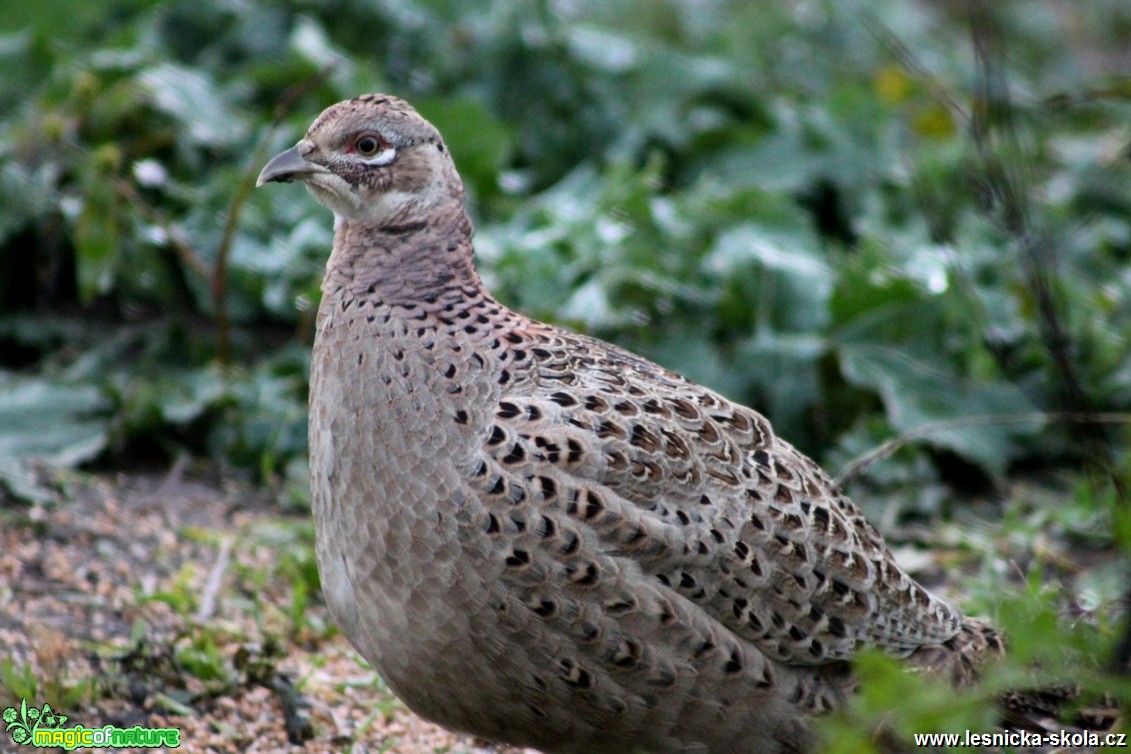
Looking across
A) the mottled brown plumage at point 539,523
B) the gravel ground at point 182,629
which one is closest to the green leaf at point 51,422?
the gravel ground at point 182,629

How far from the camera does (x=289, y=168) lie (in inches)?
156

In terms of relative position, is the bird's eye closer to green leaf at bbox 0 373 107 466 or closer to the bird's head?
the bird's head

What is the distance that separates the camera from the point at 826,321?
6480 mm

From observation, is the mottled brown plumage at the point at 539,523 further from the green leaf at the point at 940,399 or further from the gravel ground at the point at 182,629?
the green leaf at the point at 940,399

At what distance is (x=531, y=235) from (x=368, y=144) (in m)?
2.83

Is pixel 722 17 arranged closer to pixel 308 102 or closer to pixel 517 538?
pixel 308 102

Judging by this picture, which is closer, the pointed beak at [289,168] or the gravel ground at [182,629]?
the pointed beak at [289,168]

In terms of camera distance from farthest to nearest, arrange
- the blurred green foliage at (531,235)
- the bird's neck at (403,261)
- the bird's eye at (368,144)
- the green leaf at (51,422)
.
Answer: the blurred green foliage at (531,235) < the green leaf at (51,422) < the bird's eye at (368,144) < the bird's neck at (403,261)

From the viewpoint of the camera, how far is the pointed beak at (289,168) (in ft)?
13.0

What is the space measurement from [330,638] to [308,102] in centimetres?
348

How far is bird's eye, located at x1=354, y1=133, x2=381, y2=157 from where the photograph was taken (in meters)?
3.99

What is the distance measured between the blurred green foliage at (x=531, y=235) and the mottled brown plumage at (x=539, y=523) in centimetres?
149

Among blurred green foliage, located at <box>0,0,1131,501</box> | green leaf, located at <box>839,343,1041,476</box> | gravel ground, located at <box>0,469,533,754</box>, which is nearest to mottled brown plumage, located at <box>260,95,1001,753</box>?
gravel ground, located at <box>0,469,533,754</box>

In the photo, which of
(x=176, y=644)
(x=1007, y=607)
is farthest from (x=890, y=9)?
(x=1007, y=607)
